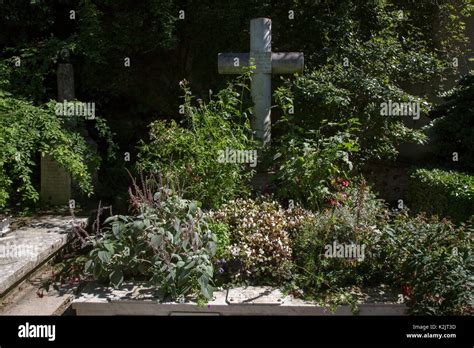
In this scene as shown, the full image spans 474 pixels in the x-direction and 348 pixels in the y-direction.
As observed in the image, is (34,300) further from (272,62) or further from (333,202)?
(272,62)

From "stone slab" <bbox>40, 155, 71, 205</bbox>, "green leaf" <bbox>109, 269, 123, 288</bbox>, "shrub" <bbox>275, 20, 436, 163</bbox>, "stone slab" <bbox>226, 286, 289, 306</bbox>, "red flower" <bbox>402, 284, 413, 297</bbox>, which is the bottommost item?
"stone slab" <bbox>226, 286, 289, 306</bbox>

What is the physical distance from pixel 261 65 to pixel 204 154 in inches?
76.7

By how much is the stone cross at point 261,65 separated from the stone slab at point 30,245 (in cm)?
254

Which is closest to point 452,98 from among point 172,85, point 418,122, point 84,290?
point 418,122

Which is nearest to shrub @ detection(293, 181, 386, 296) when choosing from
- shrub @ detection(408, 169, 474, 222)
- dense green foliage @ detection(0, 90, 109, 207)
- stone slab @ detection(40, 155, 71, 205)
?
shrub @ detection(408, 169, 474, 222)

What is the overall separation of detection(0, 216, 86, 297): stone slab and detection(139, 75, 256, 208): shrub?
42.8 inches

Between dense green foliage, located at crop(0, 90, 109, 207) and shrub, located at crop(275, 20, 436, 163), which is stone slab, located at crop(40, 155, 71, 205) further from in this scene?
shrub, located at crop(275, 20, 436, 163)

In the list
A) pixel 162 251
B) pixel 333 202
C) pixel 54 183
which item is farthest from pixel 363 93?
pixel 54 183

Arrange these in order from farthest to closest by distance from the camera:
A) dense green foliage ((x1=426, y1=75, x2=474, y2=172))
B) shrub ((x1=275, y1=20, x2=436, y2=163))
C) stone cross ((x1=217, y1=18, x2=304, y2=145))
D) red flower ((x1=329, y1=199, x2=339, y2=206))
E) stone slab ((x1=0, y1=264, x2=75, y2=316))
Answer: dense green foliage ((x1=426, y1=75, x2=474, y2=172)) → stone cross ((x1=217, y1=18, x2=304, y2=145)) → shrub ((x1=275, y1=20, x2=436, y2=163)) → red flower ((x1=329, y1=199, x2=339, y2=206)) → stone slab ((x1=0, y1=264, x2=75, y2=316))

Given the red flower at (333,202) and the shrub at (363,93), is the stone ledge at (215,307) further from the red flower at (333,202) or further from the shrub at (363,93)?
the shrub at (363,93)

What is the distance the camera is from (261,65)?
255 inches

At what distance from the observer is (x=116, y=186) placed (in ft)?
22.8

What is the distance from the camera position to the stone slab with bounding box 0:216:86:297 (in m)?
3.97

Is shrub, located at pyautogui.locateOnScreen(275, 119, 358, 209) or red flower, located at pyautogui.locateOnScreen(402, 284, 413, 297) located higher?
shrub, located at pyautogui.locateOnScreen(275, 119, 358, 209)
